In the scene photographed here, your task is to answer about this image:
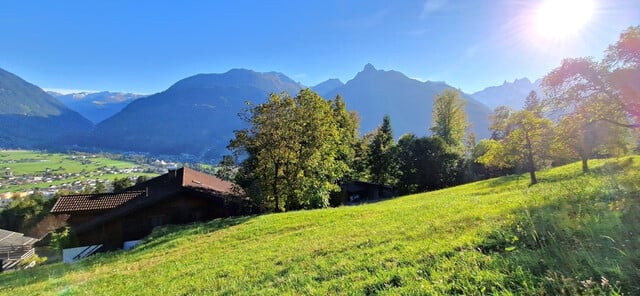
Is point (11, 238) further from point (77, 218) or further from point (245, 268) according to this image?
point (245, 268)

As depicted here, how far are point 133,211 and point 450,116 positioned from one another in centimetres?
5402

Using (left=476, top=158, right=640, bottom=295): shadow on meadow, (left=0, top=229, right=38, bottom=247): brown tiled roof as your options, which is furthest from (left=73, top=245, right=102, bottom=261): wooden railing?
(left=476, top=158, right=640, bottom=295): shadow on meadow

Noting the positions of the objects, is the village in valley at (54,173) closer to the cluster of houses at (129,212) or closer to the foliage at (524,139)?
the cluster of houses at (129,212)

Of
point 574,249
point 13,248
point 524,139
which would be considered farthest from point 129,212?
point 524,139

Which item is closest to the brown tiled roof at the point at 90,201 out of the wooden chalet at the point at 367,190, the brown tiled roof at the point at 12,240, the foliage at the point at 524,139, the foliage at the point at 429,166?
the brown tiled roof at the point at 12,240

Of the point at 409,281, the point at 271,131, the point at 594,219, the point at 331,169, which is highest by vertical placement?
the point at 271,131

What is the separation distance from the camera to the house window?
32531 mm

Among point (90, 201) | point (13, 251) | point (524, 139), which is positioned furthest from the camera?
point (13, 251)

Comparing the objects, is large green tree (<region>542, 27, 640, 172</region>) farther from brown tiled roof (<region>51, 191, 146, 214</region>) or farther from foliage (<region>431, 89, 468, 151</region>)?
foliage (<region>431, 89, 468, 151</region>)

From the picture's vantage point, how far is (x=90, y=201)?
1318 inches

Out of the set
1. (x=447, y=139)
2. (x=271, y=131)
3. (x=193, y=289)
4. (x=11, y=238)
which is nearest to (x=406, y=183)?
(x=447, y=139)

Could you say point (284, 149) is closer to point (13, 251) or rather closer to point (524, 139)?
point (524, 139)

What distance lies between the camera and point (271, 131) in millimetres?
29141

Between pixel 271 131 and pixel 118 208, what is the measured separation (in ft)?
58.4
